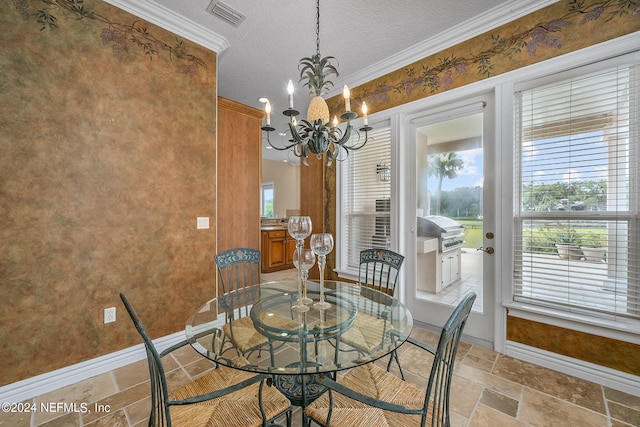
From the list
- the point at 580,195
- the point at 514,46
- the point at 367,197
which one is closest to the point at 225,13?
the point at 367,197

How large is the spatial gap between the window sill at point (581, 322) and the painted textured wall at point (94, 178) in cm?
295

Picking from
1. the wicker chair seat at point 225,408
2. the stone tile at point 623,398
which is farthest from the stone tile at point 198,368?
the stone tile at point 623,398

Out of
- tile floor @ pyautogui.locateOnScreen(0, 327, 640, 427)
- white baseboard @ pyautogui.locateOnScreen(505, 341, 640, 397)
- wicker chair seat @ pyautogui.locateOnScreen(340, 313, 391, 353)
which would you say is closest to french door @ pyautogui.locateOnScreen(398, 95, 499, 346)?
white baseboard @ pyautogui.locateOnScreen(505, 341, 640, 397)

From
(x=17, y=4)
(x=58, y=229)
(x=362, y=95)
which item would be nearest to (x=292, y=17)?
(x=362, y=95)

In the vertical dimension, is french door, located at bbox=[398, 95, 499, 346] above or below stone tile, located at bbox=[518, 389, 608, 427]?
above

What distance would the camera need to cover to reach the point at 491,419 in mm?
1602

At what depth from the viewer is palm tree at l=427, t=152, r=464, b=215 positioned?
2.67 m

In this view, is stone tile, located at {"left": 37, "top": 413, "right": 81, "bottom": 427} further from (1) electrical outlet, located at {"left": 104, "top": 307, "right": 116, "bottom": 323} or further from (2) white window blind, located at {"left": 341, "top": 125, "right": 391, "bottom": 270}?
(2) white window blind, located at {"left": 341, "top": 125, "right": 391, "bottom": 270}

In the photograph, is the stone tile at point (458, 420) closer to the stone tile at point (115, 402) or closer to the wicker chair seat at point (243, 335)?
the wicker chair seat at point (243, 335)

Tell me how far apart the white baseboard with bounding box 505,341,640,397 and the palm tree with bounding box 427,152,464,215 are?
1.39 metres

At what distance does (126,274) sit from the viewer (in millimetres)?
2232

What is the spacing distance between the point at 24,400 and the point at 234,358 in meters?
1.90

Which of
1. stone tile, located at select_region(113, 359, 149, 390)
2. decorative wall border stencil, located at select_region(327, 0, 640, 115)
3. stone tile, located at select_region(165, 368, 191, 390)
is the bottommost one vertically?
stone tile, located at select_region(113, 359, 149, 390)

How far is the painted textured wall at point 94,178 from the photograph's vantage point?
5.91 ft
